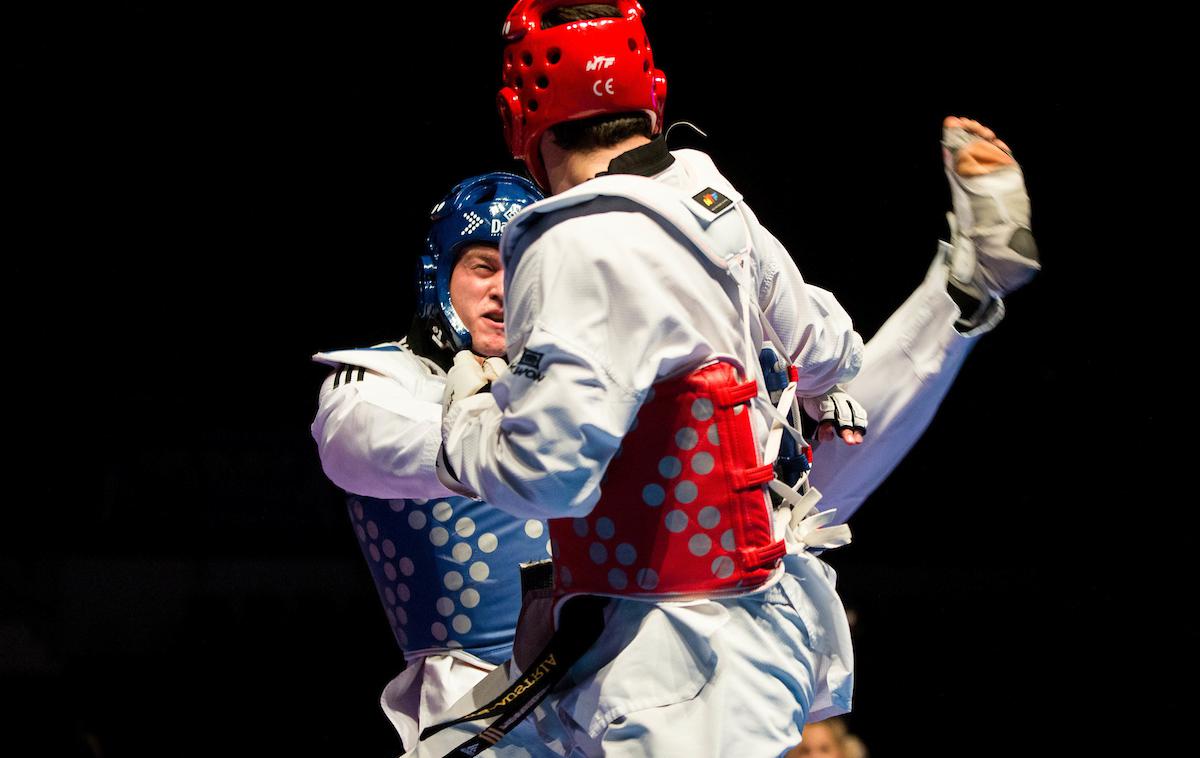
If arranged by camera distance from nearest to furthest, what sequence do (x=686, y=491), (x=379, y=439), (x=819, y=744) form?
(x=686, y=491), (x=379, y=439), (x=819, y=744)

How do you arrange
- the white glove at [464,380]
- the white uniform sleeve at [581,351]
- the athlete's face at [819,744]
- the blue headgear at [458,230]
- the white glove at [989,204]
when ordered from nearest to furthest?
the white uniform sleeve at [581,351], the white glove at [464,380], the white glove at [989,204], the blue headgear at [458,230], the athlete's face at [819,744]

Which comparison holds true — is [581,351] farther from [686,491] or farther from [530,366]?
[686,491]

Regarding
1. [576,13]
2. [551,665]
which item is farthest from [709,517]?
[576,13]

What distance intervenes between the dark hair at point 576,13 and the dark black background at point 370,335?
2.29 meters

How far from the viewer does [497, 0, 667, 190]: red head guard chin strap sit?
1830 millimetres

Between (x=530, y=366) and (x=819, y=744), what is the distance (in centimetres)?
222

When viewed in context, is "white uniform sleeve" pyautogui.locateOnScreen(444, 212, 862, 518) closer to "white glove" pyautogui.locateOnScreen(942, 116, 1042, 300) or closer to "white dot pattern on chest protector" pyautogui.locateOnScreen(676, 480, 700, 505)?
"white dot pattern on chest protector" pyautogui.locateOnScreen(676, 480, 700, 505)

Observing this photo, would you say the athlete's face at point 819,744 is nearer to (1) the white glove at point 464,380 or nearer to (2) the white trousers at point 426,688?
(2) the white trousers at point 426,688

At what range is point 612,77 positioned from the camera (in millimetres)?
1823

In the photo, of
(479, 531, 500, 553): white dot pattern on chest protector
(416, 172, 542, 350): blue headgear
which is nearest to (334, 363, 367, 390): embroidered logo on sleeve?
(416, 172, 542, 350): blue headgear

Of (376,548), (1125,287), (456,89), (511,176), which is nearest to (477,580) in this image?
(376,548)

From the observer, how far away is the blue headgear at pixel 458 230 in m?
2.70

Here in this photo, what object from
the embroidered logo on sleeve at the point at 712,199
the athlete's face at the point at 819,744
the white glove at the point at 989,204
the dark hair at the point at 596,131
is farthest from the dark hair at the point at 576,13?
the athlete's face at the point at 819,744

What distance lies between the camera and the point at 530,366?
1.55 meters
